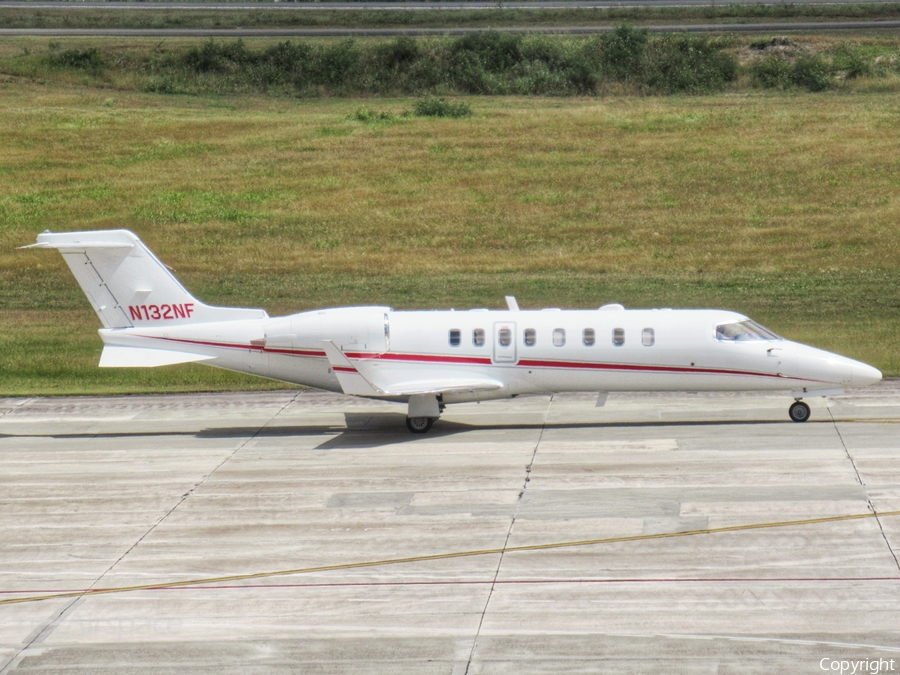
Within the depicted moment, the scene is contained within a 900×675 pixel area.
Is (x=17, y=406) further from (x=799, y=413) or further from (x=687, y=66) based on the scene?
(x=687, y=66)

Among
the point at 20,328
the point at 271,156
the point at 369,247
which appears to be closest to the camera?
the point at 20,328

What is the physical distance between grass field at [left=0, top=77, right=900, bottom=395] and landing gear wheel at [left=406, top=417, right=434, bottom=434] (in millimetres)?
7908

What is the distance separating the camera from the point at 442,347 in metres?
25.5

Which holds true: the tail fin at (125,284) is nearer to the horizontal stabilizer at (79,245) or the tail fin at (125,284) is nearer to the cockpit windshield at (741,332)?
the horizontal stabilizer at (79,245)

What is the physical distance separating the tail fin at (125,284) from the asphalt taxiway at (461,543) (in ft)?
9.06

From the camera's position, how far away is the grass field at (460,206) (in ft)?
134

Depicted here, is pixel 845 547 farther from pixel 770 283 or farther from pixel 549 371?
pixel 770 283

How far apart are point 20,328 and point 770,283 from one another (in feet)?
86.2

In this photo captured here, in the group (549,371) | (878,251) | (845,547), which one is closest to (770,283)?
(878,251)

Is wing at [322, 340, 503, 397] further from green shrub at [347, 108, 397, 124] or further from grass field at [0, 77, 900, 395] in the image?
green shrub at [347, 108, 397, 124]

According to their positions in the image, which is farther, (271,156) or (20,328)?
(271,156)

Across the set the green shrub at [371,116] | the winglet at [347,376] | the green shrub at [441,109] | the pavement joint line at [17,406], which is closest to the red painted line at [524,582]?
the winglet at [347,376]

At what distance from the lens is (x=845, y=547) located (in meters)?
17.5

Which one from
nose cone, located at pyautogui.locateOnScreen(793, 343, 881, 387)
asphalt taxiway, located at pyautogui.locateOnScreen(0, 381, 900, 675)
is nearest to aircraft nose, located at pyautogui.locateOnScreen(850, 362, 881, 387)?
nose cone, located at pyautogui.locateOnScreen(793, 343, 881, 387)
